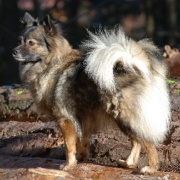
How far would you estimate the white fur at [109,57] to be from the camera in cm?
671

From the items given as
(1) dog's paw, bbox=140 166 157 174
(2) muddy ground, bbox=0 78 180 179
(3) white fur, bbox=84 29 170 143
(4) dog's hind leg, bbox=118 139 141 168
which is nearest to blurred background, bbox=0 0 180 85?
(2) muddy ground, bbox=0 78 180 179

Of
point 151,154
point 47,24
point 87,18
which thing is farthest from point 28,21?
point 87,18

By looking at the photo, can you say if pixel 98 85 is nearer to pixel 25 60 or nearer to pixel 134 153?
pixel 134 153

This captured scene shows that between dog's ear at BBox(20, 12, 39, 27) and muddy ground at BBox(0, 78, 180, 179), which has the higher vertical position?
dog's ear at BBox(20, 12, 39, 27)

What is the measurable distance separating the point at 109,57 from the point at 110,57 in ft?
A: 0.03

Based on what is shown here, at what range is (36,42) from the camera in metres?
7.64

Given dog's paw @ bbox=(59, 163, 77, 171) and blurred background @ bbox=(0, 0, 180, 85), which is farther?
blurred background @ bbox=(0, 0, 180, 85)

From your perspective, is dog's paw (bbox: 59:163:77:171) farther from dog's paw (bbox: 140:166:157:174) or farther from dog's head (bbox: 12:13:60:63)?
dog's head (bbox: 12:13:60:63)

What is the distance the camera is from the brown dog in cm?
677

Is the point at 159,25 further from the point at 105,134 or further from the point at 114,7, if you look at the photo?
the point at 105,134

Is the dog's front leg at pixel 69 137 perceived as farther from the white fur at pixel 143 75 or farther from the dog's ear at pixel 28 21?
the dog's ear at pixel 28 21

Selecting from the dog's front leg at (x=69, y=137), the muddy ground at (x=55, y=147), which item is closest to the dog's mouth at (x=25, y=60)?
the dog's front leg at (x=69, y=137)

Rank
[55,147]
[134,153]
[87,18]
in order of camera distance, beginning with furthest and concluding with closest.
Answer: [87,18] < [55,147] < [134,153]

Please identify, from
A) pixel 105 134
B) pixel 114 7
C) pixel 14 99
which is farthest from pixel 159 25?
pixel 105 134
